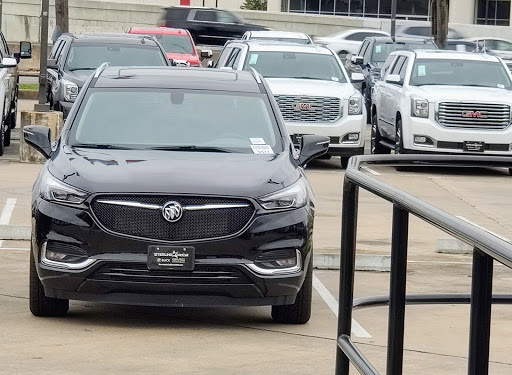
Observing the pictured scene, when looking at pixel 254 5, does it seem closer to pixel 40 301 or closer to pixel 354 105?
pixel 354 105

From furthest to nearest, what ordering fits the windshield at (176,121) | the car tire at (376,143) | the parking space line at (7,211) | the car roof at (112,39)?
the car tire at (376,143) → the car roof at (112,39) → the parking space line at (7,211) → the windshield at (176,121)

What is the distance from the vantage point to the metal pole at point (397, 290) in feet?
11.6

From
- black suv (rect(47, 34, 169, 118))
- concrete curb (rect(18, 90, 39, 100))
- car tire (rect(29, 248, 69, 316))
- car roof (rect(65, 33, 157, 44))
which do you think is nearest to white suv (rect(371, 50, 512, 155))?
black suv (rect(47, 34, 169, 118))

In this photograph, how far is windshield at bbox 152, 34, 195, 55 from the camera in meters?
32.1

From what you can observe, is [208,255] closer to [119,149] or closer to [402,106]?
[119,149]

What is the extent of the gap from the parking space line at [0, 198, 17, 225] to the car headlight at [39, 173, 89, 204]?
14.5 feet

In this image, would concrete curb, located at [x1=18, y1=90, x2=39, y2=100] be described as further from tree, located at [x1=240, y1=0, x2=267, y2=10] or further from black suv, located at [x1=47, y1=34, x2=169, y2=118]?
tree, located at [x1=240, y1=0, x2=267, y2=10]

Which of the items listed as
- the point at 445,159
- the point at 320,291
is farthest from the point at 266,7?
the point at 445,159

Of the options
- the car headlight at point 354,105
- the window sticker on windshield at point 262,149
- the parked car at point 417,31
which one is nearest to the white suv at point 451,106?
the car headlight at point 354,105

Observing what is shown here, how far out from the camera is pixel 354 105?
63.7 feet

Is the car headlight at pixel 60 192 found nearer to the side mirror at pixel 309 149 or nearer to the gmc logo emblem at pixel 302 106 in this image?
the side mirror at pixel 309 149

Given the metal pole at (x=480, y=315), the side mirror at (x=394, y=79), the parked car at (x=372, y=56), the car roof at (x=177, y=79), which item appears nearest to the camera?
the metal pole at (x=480, y=315)

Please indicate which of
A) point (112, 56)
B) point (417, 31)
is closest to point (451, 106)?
point (112, 56)

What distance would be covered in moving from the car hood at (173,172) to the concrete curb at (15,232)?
2596 millimetres
